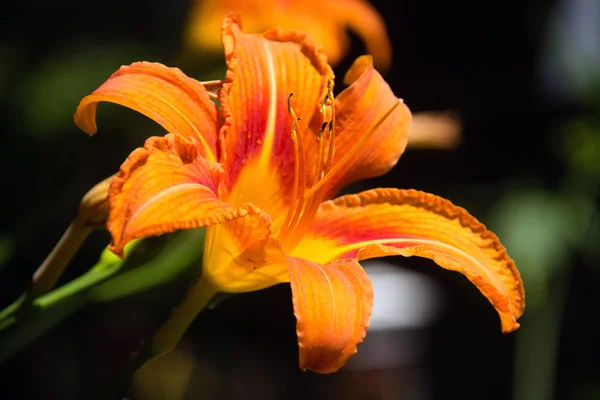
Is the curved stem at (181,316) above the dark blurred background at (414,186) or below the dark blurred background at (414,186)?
above

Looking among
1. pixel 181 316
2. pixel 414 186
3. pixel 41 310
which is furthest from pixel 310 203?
pixel 414 186

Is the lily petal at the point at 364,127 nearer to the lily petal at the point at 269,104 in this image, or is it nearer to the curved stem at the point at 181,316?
the lily petal at the point at 269,104

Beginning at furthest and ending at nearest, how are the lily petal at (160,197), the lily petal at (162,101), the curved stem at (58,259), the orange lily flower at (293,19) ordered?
the orange lily flower at (293,19), the curved stem at (58,259), the lily petal at (162,101), the lily petal at (160,197)

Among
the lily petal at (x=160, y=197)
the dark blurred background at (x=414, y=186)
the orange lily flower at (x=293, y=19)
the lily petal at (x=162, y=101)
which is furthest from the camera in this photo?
the dark blurred background at (x=414, y=186)

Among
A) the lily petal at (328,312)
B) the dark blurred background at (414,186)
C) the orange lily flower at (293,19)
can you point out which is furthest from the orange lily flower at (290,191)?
the orange lily flower at (293,19)

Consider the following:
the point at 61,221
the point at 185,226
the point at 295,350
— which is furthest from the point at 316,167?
the point at 295,350

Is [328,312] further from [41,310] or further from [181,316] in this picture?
[41,310]

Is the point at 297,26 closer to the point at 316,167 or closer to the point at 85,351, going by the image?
the point at 316,167
